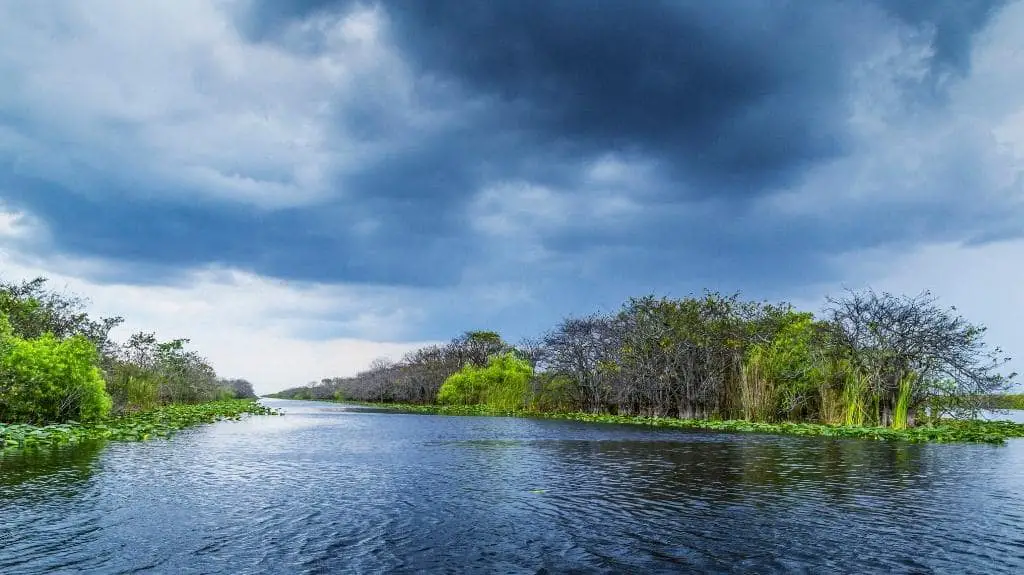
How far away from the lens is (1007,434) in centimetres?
2967

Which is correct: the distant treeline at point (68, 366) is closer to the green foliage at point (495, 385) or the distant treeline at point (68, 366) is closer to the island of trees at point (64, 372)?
the island of trees at point (64, 372)

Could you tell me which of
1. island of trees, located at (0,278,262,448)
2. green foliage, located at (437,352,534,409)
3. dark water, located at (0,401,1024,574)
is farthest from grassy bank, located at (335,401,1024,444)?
island of trees, located at (0,278,262,448)

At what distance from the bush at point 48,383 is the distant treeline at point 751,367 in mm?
36023

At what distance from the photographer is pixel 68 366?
1059 inches

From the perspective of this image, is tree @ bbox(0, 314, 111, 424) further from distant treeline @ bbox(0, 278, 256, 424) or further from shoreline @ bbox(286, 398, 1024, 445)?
shoreline @ bbox(286, 398, 1024, 445)

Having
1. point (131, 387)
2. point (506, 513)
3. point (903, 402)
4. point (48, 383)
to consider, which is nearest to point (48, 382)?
point (48, 383)

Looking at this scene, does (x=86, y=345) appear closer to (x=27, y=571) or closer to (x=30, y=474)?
(x=30, y=474)

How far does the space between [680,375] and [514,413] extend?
717 inches

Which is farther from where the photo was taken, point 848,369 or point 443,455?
point 848,369

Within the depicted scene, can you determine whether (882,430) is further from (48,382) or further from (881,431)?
(48,382)

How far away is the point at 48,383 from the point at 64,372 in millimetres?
748

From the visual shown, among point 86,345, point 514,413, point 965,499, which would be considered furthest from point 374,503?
point 514,413

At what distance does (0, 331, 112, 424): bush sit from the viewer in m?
25.4

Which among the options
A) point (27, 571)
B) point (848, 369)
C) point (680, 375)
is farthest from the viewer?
point (680, 375)
